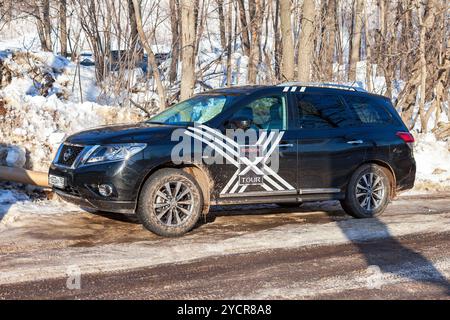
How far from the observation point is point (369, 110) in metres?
8.63

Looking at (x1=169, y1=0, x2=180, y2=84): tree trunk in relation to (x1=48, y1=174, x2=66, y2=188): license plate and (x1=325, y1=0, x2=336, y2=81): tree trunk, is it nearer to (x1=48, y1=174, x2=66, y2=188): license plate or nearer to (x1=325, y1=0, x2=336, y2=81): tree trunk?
(x1=325, y1=0, x2=336, y2=81): tree trunk

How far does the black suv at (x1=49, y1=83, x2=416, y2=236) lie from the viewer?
675 centimetres

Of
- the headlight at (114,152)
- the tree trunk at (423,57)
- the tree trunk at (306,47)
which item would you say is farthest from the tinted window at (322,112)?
the tree trunk at (423,57)

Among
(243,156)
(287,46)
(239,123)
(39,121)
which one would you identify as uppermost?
(287,46)

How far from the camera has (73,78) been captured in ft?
55.2

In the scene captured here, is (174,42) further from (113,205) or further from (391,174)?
(113,205)

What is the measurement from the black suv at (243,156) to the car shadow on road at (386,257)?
67cm

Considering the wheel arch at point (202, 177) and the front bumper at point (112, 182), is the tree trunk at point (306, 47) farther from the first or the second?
the front bumper at point (112, 182)

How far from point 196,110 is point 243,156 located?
0.99m

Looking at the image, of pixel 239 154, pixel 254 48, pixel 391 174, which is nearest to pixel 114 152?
pixel 239 154

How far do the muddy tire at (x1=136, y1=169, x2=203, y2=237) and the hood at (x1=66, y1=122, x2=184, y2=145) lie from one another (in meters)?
0.43

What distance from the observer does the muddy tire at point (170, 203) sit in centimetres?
679
